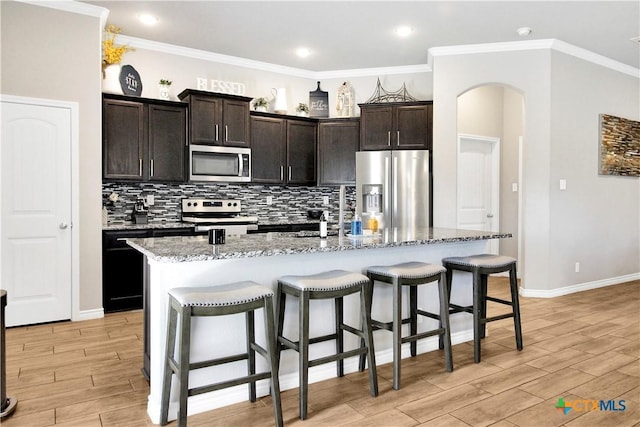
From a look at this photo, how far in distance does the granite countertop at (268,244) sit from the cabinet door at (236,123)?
7.73ft

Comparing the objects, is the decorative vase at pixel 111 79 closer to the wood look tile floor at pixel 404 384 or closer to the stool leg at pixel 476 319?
the wood look tile floor at pixel 404 384

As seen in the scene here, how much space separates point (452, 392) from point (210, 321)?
1.44 meters

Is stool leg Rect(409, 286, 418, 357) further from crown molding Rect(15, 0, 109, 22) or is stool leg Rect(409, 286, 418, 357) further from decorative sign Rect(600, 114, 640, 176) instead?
decorative sign Rect(600, 114, 640, 176)

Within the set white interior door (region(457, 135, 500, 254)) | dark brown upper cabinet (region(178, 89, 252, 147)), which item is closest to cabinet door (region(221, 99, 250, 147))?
dark brown upper cabinet (region(178, 89, 252, 147))

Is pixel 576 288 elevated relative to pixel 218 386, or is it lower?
lower

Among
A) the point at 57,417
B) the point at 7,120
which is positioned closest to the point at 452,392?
the point at 57,417

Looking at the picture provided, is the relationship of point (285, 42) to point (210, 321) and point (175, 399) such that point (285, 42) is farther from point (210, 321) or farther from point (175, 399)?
point (175, 399)

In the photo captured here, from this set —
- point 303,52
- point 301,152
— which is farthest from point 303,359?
point 303,52

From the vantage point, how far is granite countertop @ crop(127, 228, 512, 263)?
227cm

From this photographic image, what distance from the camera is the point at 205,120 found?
5.05 metres

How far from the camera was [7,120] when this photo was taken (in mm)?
3814

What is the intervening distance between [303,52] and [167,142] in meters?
1.94

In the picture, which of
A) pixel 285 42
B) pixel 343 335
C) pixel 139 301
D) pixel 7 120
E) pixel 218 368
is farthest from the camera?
pixel 285 42

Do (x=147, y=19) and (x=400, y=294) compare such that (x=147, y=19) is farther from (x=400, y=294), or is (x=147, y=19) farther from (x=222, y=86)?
(x=400, y=294)
